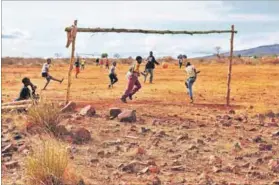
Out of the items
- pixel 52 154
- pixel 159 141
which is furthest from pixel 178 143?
pixel 52 154

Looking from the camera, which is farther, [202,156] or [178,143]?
[178,143]

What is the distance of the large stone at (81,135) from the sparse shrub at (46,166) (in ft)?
9.08

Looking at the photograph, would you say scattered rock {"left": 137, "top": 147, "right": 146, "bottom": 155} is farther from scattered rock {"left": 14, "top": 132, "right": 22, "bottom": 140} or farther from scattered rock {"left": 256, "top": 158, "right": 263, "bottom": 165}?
scattered rock {"left": 14, "top": 132, "right": 22, "bottom": 140}

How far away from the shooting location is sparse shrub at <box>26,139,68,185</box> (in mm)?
8125

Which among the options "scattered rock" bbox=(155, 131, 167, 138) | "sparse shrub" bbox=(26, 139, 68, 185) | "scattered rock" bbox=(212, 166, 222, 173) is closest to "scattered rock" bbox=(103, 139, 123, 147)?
"scattered rock" bbox=(155, 131, 167, 138)

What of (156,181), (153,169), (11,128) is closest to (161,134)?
(153,169)

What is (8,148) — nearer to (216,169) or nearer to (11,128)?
(11,128)

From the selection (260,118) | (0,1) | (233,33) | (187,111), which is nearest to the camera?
(0,1)

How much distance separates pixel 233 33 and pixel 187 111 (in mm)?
3290

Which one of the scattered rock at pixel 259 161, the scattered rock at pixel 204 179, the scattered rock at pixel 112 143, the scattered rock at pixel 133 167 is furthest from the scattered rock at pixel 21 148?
the scattered rock at pixel 259 161

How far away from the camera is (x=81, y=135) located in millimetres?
11281

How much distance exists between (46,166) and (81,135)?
313 cm

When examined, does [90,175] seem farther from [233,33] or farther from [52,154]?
[233,33]

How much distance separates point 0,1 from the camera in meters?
5.81
